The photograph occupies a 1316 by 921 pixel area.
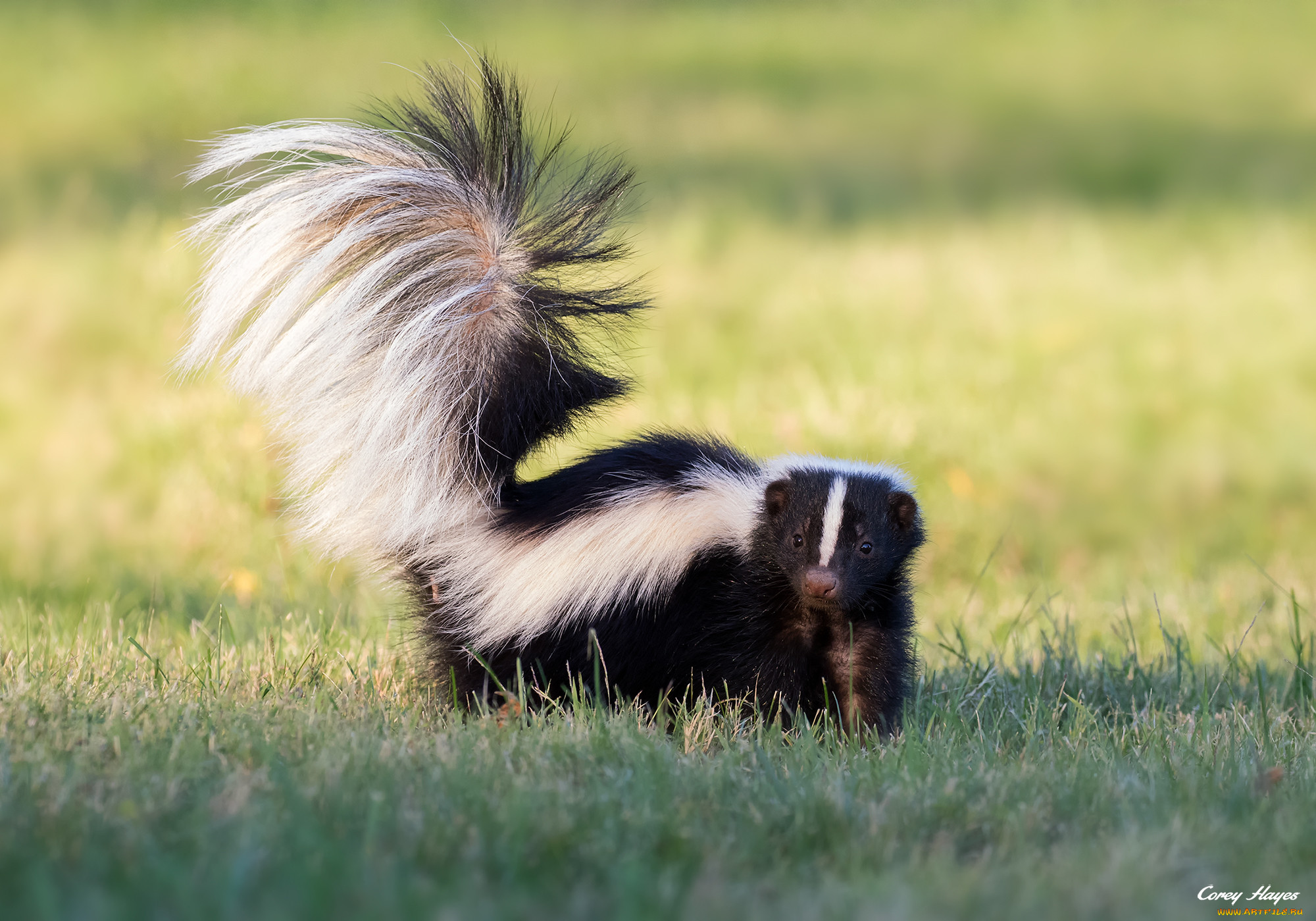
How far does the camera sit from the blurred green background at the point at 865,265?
838 cm

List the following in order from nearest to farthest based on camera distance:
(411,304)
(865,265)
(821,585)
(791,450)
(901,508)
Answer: (821,585) < (411,304) < (901,508) < (791,450) < (865,265)

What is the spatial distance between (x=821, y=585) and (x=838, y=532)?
25 centimetres

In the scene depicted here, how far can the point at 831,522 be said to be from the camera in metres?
4.43

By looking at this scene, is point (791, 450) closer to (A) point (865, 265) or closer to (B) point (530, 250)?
(B) point (530, 250)

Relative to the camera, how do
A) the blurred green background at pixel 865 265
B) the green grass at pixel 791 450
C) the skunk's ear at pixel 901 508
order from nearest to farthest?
the green grass at pixel 791 450 < the skunk's ear at pixel 901 508 < the blurred green background at pixel 865 265

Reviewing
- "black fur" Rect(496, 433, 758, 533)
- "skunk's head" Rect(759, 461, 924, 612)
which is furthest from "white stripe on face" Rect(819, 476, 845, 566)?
"black fur" Rect(496, 433, 758, 533)

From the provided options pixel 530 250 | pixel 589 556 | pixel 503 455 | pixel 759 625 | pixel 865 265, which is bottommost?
pixel 759 625

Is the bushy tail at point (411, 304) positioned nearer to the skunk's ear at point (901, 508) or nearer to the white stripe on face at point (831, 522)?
the white stripe on face at point (831, 522)

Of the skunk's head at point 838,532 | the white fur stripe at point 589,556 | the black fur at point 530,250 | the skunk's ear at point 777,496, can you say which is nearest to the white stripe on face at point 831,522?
the skunk's head at point 838,532

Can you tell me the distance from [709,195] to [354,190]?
36.0 feet

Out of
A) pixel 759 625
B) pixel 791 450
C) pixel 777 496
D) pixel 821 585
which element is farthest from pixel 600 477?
pixel 791 450

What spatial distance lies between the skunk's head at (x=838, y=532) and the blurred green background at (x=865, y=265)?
0.97 metres

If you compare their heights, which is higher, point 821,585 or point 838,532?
point 838,532

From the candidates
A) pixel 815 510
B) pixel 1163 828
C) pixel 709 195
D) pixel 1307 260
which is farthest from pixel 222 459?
pixel 1307 260
